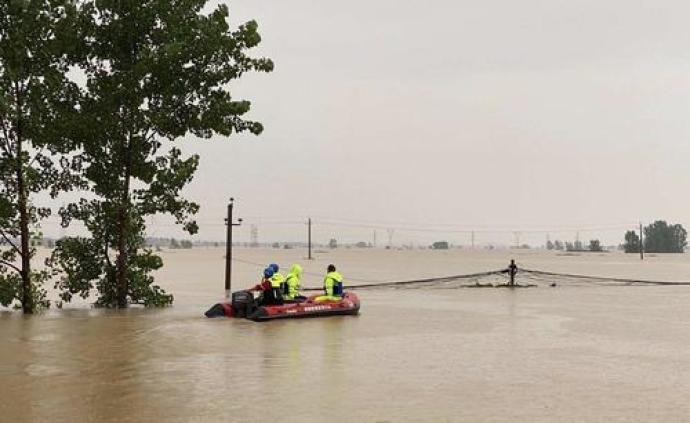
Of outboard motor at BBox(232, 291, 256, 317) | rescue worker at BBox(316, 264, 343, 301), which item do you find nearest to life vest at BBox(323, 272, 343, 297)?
rescue worker at BBox(316, 264, 343, 301)

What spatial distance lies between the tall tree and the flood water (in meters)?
3.09

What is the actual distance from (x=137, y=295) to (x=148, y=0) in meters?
12.0

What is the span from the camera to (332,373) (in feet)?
48.5

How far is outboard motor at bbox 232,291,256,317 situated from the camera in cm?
2597

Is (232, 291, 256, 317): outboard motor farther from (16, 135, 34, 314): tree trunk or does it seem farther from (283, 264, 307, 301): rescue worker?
(16, 135, 34, 314): tree trunk

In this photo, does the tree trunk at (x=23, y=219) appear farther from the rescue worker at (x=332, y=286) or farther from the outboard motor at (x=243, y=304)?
the rescue worker at (x=332, y=286)

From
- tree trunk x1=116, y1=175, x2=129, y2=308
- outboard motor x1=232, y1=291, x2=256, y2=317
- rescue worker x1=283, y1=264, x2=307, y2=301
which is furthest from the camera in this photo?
tree trunk x1=116, y1=175, x2=129, y2=308

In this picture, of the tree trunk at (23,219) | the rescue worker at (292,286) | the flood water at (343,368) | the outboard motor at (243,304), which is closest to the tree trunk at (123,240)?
the flood water at (343,368)

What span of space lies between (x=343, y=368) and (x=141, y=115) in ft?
56.0

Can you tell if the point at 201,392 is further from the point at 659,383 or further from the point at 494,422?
the point at 659,383

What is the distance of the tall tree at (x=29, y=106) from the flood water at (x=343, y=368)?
309cm

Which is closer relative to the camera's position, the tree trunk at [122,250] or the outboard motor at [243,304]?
the outboard motor at [243,304]

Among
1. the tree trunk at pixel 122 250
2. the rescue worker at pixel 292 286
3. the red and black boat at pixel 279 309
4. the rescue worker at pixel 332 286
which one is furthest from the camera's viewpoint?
the tree trunk at pixel 122 250

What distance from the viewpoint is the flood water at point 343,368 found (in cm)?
1131
